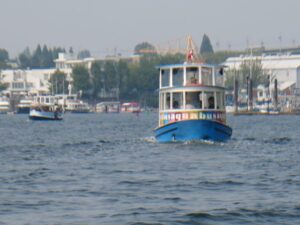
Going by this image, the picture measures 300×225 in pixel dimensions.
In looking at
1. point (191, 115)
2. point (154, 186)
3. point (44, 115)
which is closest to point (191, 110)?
point (191, 115)

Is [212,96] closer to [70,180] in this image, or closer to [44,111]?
[70,180]

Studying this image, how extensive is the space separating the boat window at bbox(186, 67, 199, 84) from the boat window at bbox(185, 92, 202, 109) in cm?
249

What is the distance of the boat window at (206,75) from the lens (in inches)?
2411

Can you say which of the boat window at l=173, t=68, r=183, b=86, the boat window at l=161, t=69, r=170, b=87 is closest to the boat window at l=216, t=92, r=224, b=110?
the boat window at l=173, t=68, r=183, b=86

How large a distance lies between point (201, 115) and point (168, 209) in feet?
84.0

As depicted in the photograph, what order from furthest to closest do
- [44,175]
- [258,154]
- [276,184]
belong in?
[258,154] → [44,175] → [276,184]

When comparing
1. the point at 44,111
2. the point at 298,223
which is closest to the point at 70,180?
the point at 298,223

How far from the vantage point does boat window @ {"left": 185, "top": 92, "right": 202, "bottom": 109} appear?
5744 cm

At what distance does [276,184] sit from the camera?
37.2 meters

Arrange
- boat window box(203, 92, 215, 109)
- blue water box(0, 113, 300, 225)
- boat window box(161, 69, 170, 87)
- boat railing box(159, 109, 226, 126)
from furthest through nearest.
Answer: boat window box(161, 69, 170, 87), boat window box(203, 92, 215, 109), boat railing box(159, 109, 226, 126), blue water box(0, 113, 300, 225)

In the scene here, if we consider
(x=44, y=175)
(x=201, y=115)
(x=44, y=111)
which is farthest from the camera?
(x=44, y=111)

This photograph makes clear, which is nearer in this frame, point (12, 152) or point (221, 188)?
point (221, 188)

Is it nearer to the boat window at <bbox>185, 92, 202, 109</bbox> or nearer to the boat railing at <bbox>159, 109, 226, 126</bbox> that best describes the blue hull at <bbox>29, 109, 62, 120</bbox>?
the boat railing at <bbox>159, 109, 226, 126</bbox>

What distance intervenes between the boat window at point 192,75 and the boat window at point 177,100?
7.01 ft
